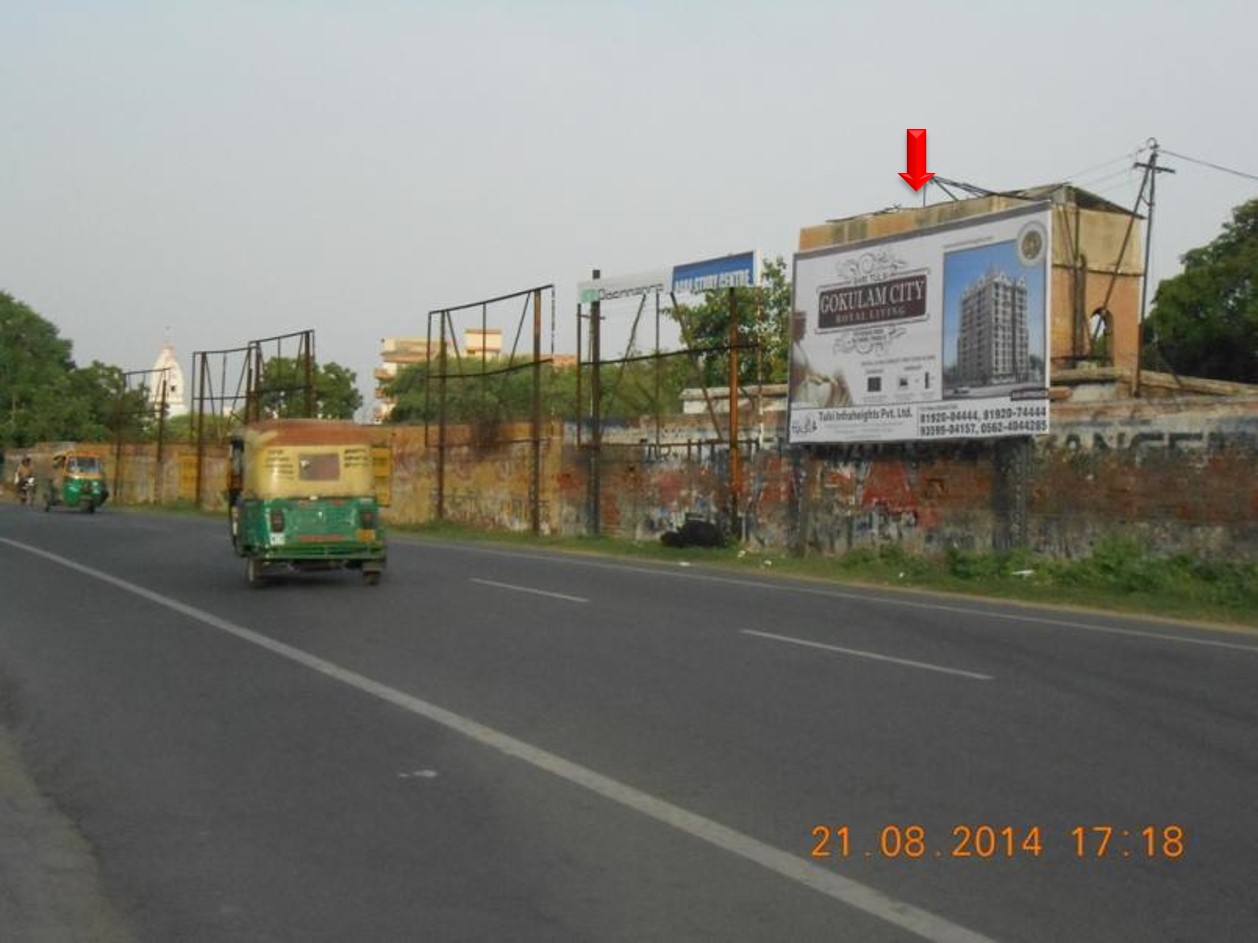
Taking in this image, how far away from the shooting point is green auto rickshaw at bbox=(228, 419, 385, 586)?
769 inches

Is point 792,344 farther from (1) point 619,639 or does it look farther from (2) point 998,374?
(1) point 619,639

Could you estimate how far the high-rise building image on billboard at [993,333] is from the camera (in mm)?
24375

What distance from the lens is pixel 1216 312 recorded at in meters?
47.4

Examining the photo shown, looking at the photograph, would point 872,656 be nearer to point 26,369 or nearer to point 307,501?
point 307,501

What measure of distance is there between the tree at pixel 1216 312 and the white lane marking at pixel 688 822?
4074 centimetres

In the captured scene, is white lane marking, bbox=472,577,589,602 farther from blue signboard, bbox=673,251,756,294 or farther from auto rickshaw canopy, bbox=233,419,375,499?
blue signboard, bbox=673,251,756,294

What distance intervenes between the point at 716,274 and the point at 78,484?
97.7 ft

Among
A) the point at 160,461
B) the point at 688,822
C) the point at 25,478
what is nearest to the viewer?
the point at 688,822

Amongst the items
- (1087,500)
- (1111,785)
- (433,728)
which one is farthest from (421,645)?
(1087,500)

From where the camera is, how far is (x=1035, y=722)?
9.91 m

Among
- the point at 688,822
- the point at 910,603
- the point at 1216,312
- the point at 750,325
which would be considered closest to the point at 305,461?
the point at 910,603

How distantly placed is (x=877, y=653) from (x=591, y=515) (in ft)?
76.3
